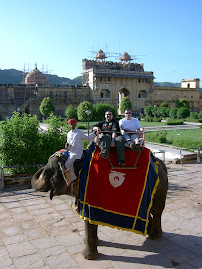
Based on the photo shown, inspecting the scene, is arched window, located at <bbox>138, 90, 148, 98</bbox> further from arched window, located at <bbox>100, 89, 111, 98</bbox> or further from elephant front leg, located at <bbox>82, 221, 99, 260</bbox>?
elephant front leg, located at <bbox>82, 221, 99, 260</bbox>

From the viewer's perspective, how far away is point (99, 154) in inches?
171

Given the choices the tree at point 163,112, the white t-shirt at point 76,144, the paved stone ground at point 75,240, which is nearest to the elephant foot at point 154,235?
the paved stone ground at point 75,240

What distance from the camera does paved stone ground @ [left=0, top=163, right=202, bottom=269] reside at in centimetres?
432

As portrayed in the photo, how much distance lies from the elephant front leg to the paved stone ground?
9 cm

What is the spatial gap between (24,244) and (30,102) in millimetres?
41746

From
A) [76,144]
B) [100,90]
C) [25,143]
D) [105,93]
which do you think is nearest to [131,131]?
[76,144]

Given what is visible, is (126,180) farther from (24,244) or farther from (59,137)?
(59,137)

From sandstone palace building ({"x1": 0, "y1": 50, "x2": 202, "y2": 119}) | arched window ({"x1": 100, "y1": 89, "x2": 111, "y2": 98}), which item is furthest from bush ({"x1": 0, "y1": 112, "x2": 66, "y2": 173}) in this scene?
arched window ({"x1": 100, "y1": 89, "x2": 111, "y2": 98})

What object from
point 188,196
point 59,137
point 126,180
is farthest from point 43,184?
point 59,137

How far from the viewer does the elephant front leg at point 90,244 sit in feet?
14.5

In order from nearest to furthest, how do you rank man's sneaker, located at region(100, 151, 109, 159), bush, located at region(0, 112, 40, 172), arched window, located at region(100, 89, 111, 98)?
man's sneaker, located at region(100, 151, 109, 159) → bush, located at region(0, 112, 40, 172) → arched window, located at region(100, 89, 111, 98)

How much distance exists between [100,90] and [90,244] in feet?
154

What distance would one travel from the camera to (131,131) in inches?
187

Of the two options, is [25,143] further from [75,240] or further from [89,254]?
[89,254]
